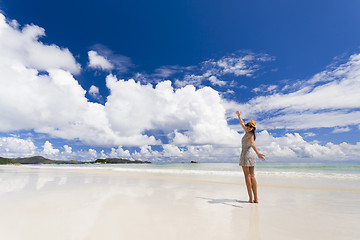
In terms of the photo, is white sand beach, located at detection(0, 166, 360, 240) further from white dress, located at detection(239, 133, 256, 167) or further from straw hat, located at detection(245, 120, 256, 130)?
straw hat, located at detection(245, 120, 256, 130)

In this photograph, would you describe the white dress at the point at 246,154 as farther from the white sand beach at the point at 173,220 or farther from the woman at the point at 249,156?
the white sand beach at the point at 173,220

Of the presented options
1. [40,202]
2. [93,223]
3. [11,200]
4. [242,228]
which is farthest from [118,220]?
[11,200]

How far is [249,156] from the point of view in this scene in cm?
623

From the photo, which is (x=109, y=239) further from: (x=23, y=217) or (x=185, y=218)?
(x=23, y=217)

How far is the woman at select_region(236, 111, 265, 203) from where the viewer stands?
6.20 m

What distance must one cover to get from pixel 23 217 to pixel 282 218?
601 centimetres

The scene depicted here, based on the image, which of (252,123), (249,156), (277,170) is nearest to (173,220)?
(249,156)

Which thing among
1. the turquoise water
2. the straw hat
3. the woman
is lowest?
the turquoise water

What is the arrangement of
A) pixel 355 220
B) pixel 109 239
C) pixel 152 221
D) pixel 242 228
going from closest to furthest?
pixel 109 239 < pixel 242 228 < pixel 152 221 < pixel 355 220

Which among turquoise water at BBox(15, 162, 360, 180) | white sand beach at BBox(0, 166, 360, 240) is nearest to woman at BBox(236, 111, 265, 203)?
white sand beach at BBox(0, 166, 360, 240)

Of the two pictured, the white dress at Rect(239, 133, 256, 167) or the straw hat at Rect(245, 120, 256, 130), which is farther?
the straw hat at Rect(245, 120, 256, 130)

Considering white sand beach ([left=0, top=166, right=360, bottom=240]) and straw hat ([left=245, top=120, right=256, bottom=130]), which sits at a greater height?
straw hat ([left=245, top=120, right=256, bottom=130])

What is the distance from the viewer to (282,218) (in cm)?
460

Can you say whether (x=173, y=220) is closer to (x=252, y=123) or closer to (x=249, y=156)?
(x=249, y=156)
